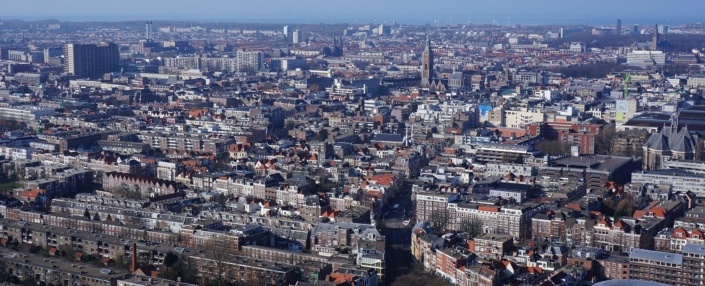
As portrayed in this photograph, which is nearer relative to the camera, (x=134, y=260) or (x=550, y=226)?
(x=134, y=260)

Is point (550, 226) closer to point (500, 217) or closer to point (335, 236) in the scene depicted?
point (500, 217)

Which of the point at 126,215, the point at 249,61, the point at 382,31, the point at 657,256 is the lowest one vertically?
the point at 126,215

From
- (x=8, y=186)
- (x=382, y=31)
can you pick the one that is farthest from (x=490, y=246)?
(x=382, y=31)

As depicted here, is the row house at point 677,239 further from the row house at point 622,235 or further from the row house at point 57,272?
the row house at point 57,272

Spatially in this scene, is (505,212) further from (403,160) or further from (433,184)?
(403,160)

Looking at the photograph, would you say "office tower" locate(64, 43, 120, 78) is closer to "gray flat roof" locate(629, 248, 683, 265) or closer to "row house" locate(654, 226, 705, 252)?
"row house" locate(654, 226, 705, 252)

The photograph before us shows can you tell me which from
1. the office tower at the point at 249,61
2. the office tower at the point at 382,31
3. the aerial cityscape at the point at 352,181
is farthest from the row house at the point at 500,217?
the office tower at the point at 382,31

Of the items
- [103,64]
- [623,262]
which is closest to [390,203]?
[623,262]
